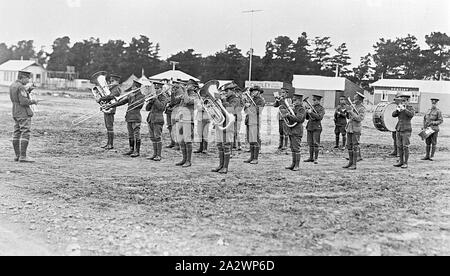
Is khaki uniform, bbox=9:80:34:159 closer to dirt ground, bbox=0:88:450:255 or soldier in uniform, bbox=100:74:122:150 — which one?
dirt ground, bbox=0:88:450:255

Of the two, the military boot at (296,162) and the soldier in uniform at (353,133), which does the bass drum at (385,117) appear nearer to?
the soldier in uniform at (353,133)

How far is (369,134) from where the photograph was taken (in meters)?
21.0

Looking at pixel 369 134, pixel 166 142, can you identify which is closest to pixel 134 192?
pixel 166 142

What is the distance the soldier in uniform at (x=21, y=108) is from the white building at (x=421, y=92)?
37.6m

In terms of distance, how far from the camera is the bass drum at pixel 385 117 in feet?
41.9

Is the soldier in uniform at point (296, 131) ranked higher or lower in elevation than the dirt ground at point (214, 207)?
higher

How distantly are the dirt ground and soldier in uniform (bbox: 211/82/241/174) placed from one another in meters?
0.34

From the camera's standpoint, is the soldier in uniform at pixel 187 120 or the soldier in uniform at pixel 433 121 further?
the soldier in uniform at pixel 433 121

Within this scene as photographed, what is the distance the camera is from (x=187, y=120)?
10.6 m

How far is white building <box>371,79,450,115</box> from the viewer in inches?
1726

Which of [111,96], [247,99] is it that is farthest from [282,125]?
[111,96]

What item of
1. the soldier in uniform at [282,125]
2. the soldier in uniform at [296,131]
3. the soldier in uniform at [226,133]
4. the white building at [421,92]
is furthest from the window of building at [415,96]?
the soldier in uniform at [226,133]

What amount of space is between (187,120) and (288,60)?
5663cm

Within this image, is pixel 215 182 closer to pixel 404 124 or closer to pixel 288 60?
pixel 404 124
